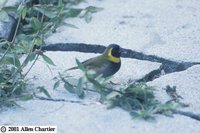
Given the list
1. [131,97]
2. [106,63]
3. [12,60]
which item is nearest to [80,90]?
[131,97]

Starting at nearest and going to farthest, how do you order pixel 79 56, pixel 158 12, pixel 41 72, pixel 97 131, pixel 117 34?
pixel 97 131
pixel 41 72
pixel 79 56
pixel 117 34
pixel 158 12

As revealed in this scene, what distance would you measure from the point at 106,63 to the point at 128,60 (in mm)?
404

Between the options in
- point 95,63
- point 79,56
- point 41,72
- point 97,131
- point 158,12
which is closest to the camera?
point 97,131

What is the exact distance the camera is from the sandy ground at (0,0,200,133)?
9.38 ft

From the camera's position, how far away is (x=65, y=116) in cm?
295

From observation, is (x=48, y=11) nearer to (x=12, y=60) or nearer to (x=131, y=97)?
(x=12, y=60)

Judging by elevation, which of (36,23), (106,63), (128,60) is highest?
(36,23)

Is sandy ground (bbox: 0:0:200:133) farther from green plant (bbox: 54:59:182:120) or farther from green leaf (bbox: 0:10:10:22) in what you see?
green leaf (bbox: 0:10:10:22)

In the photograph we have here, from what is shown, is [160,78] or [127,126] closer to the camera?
[127,126]

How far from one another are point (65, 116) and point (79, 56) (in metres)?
0.88

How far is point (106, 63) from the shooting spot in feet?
10.8

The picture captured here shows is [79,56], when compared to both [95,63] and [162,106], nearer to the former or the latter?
[95,63]

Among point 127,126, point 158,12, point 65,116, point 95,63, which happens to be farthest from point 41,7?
point 158,12

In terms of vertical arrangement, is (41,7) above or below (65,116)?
above
